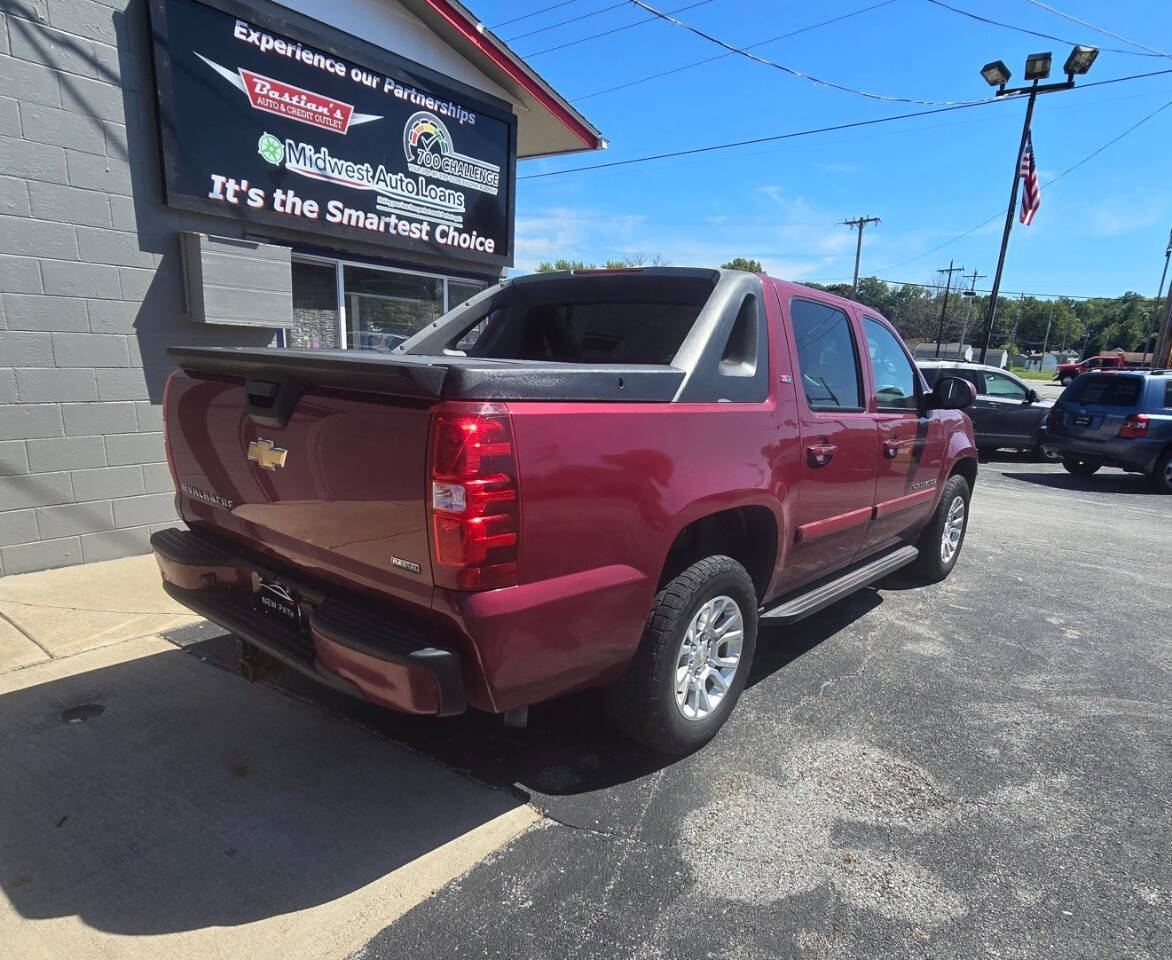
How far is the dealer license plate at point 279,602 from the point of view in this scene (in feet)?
8.66

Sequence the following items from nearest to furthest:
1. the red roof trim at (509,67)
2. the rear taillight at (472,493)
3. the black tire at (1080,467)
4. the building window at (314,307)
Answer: the rear taillight at (472,493), the building window at (314,307), the red roof trim at (509,67), the black tire at (1080,467)

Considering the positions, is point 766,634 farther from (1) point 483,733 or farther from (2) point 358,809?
(2) point 358,809

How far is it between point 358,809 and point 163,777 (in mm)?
828

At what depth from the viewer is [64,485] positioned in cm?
511

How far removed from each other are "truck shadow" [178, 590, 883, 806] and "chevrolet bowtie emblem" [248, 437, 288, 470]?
97cm

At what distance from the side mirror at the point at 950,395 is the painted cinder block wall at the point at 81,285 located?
17.9 ft

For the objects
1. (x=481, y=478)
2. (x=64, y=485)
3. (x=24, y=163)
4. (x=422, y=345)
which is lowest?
(x=64, y=485)

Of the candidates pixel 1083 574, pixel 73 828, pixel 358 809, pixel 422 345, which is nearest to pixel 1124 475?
pixel 1083 574

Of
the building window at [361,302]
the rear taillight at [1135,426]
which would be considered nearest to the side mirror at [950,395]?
the building window at [361,302]

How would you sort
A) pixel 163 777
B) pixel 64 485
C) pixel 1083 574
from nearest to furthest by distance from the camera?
pixel 163 777
pixel 64 485
pixel 1083 574

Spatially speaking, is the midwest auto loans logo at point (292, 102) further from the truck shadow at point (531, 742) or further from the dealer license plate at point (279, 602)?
the dealer license plate at point (279, 602)

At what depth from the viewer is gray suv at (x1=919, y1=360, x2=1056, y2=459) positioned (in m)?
13.4

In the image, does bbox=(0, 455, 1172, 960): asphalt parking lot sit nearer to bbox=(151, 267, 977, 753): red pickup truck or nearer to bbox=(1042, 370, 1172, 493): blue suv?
bbox=(151, 267, 977, 753): red pickup truck

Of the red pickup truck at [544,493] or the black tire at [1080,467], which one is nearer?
the red pickup truck at [544,493]
